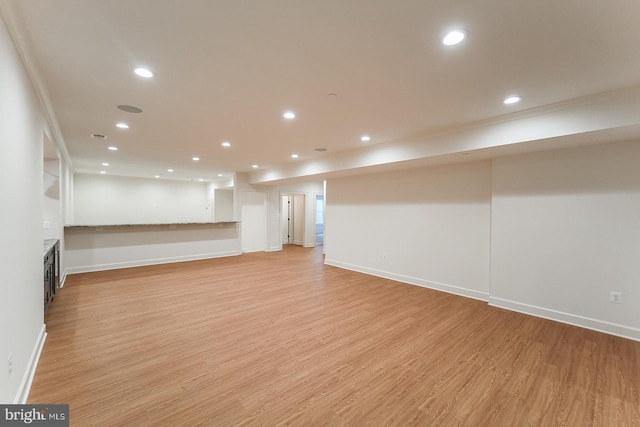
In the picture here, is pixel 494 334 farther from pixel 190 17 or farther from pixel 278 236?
pixel 278 236

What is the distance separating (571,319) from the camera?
3.46 m

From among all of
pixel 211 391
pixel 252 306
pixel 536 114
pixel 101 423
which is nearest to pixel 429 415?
pixel 211 391

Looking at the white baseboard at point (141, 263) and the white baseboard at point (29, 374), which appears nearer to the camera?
the white baseboard at point (29, 374)

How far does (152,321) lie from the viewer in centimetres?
337

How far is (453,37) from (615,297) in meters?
3.72

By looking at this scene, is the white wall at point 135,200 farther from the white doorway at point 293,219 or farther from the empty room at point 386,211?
the empty room at point 386,211

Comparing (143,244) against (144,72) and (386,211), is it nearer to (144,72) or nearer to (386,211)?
(144,72)

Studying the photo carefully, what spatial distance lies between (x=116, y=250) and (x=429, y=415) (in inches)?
276

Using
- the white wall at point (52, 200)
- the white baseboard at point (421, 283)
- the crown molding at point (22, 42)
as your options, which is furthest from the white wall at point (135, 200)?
the crown molding at point (22, 42)

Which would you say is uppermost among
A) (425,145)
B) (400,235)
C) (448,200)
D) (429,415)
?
(425,145)

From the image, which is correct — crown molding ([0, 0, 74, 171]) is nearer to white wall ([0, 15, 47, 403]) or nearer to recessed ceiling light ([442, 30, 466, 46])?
white wall ([0, 15, 47, 403])

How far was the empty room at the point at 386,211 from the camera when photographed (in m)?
1.77

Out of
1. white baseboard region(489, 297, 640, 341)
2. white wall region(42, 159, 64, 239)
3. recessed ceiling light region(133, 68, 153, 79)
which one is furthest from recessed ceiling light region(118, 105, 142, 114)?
white baseboard region(489, 297, 640, 341)

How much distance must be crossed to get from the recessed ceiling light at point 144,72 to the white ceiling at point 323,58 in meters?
0.06
